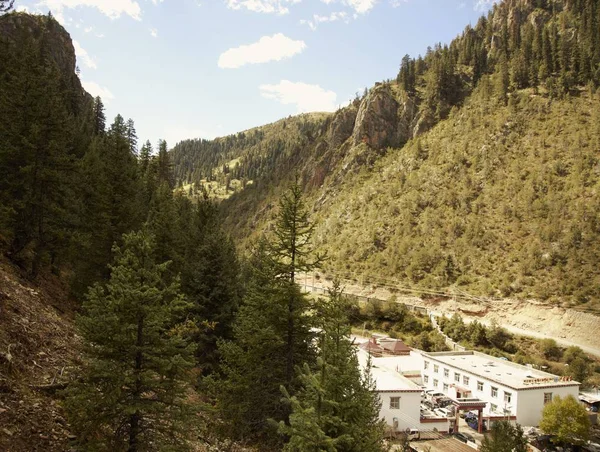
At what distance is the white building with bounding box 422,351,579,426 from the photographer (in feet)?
130

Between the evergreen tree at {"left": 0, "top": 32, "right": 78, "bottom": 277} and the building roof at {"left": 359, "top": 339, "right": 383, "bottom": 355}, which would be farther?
the building roof at {"left": 359, "top": 339, "right": 383, "bottom": 355}

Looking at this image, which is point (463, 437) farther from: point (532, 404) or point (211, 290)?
point (211, 290)

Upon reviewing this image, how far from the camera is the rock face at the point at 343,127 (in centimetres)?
12612

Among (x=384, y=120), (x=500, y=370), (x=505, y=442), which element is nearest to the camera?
(x=505, y=442)

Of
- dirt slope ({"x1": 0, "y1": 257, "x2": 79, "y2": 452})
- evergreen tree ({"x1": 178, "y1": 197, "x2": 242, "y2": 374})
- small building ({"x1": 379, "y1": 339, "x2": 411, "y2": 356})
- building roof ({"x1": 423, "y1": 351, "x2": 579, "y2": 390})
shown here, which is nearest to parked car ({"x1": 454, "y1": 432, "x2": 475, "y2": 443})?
building roof ({"x1": 423, "y1": 351, "x2": 579, "y2": 390})

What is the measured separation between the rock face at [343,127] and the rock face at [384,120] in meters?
9.43

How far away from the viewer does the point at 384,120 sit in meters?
113

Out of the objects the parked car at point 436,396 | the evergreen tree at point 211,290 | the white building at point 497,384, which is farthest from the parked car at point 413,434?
the evergreen tree at point 211,290

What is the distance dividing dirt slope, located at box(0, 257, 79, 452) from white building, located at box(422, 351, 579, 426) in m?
39.2

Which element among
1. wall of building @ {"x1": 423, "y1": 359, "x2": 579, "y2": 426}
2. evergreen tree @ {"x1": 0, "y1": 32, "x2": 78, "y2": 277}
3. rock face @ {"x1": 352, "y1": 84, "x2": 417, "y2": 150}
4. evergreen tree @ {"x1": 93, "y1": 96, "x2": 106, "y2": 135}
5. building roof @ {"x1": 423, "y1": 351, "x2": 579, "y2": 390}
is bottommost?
wall of building @ {"x1": 423, "y1": 359, "x2": 579, "y2": 426}

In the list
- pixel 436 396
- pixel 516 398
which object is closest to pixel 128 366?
pixel 516 398

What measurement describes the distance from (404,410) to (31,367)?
32382mm

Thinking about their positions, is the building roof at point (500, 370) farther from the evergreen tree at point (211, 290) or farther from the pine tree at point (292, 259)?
the pine tree at point (292, 259)

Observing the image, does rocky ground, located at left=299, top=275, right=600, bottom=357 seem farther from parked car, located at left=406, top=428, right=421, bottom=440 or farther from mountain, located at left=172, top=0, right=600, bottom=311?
parked car, located at left=406, top=428, right=421, bottom=440
